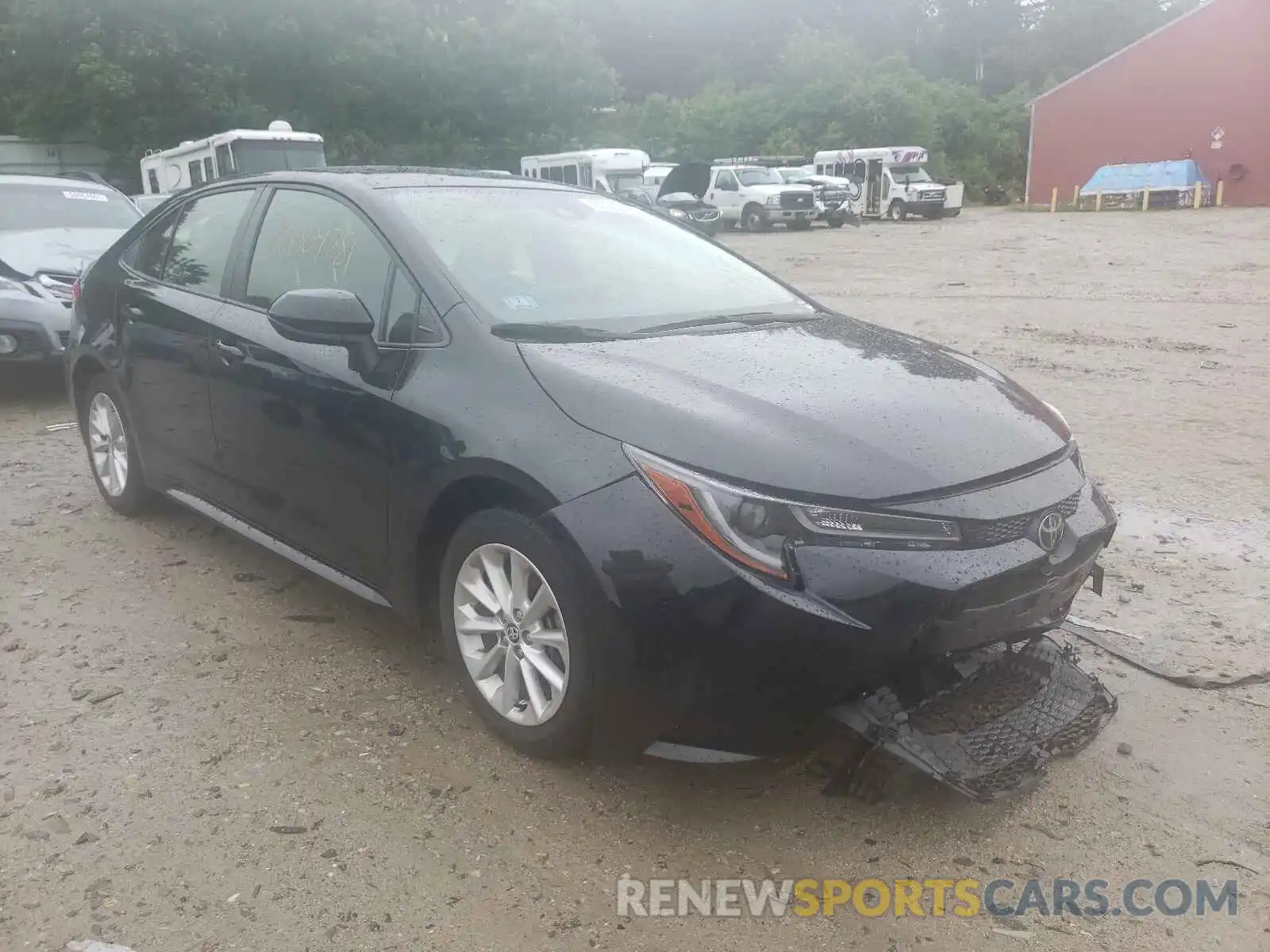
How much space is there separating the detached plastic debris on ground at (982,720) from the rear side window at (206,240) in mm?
2946

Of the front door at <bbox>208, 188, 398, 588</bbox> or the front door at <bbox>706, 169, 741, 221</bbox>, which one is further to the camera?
the front door at <bbox>706, 169, 741, 221</bbox>

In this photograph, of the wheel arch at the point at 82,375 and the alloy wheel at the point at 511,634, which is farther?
the wheel arch at the point at 82,375

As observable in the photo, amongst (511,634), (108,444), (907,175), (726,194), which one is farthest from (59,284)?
(907,175)

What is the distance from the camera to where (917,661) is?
2.51 m

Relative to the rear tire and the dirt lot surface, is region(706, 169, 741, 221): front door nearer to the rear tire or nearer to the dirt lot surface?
the rear tire

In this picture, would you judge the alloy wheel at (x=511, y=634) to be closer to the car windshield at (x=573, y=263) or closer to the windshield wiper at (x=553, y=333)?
the windshield wiper at (x=553, y=333)

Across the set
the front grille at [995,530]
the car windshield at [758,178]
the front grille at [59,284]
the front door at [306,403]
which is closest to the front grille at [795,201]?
the car windshield at [758,178]

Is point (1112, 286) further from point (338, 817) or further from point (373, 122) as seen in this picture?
point (373, 122)

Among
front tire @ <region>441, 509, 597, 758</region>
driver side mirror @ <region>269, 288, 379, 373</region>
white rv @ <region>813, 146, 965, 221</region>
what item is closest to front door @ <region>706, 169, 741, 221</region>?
white rv @ <region>813, 146, 965, 221</region>

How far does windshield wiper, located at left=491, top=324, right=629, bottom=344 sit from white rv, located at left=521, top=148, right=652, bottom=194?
2509 centimetres

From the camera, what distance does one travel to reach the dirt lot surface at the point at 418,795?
2420mm

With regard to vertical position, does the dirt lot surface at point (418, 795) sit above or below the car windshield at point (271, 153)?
below

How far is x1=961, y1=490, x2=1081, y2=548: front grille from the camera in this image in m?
2.54

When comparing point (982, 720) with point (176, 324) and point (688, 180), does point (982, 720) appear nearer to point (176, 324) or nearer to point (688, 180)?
point (176, 324)
